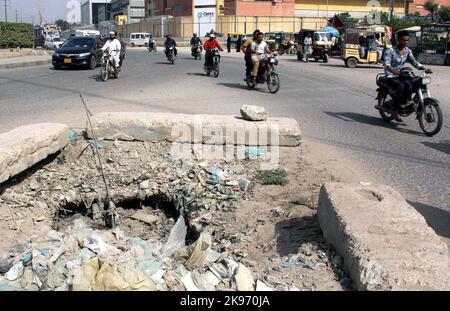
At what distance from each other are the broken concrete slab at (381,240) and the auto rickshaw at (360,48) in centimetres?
2317

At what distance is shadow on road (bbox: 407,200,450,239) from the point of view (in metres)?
4.22

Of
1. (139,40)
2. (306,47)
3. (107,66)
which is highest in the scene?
(139,40)

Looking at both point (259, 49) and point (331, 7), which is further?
point (331, 7)

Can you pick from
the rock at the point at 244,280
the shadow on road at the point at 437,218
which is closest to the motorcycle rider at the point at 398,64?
the shadow on road at the point at 437,218

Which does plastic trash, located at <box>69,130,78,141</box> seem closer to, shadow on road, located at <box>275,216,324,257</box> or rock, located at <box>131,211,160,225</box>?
rock, located at <box>131,211,160,225</box>

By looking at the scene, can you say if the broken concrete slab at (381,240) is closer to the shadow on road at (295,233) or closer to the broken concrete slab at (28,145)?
the shadow on road at (295,233)

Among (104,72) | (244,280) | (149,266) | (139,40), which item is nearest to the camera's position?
(244,280)

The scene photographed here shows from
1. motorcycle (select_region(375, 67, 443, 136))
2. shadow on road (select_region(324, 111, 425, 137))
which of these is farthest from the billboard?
motorcycle (select_region(375, 67, 443, 136))

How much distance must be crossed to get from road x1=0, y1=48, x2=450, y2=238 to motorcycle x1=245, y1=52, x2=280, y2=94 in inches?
11.4

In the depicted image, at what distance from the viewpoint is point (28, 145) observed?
536 centimetres

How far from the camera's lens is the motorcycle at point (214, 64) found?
17531 millimetres

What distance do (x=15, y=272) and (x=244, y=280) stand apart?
180 centimetres

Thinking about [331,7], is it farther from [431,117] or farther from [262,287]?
[262,287]

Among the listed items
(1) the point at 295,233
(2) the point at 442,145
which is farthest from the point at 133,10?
(1) the point at 295,233
